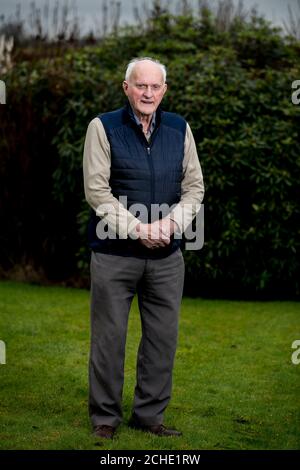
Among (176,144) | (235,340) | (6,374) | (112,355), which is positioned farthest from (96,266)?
(235,340)

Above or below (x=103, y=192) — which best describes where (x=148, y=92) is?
above

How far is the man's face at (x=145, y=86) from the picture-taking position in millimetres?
5133

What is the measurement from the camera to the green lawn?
542 centimetres

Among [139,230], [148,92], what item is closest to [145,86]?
[148,92]

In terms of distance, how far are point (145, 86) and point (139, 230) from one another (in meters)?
0.84

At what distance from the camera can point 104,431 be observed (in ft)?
17.3

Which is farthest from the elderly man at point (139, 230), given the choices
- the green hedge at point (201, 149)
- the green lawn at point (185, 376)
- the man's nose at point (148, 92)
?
the green hedge at point (201, 149)

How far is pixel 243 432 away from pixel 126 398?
103 centimetres

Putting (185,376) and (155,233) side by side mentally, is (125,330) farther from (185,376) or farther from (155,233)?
(185,376)

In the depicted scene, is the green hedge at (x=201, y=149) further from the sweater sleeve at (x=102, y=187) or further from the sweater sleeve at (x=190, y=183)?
the sweater sleeve at (x=102, y=187)

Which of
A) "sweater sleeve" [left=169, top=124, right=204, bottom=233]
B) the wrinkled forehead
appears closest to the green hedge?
"sweater sleeve" [left=169, top=124, right=204, bottom=233]

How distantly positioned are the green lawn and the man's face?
77.6 inches

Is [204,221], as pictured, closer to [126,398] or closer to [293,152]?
[293,152]

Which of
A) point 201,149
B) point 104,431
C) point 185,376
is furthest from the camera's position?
point 201,149
